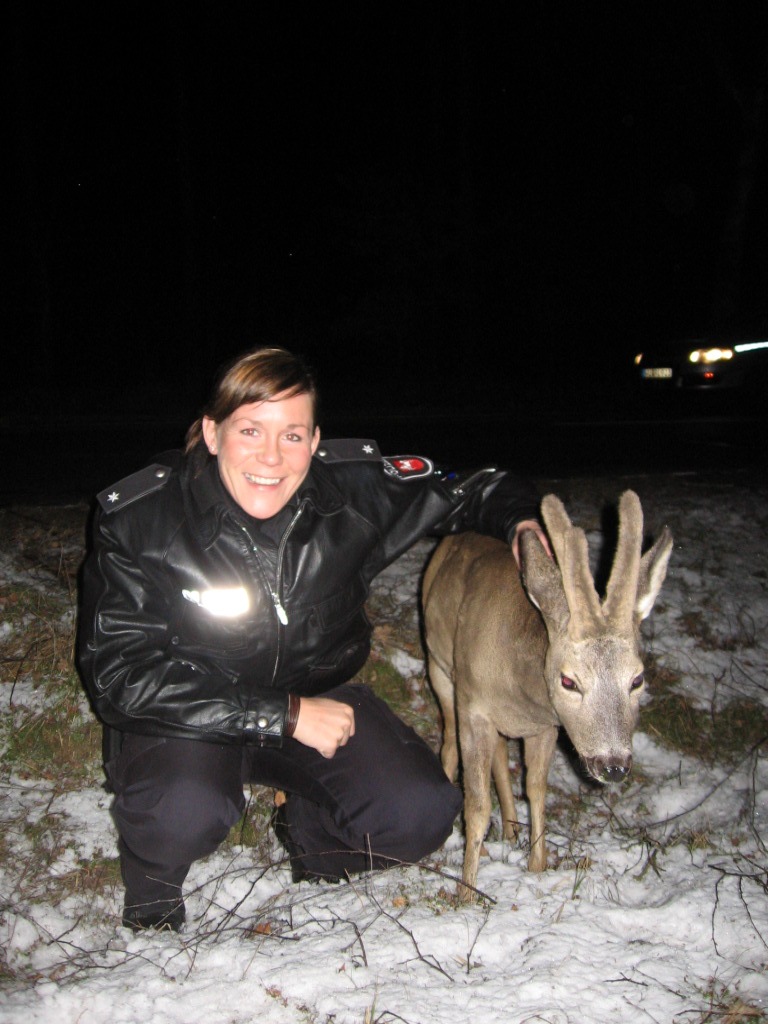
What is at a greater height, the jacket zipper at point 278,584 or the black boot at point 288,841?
the jacket zipper at point 278,584

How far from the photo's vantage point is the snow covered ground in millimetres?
2625

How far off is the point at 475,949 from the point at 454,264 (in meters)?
18.1

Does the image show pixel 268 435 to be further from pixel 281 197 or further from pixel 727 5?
pixel 281 197

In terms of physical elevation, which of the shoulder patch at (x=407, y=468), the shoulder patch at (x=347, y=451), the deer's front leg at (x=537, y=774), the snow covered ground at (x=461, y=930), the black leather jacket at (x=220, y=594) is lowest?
the snow covered ground at (x=461, y=930)

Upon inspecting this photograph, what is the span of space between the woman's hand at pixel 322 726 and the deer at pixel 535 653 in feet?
2.46

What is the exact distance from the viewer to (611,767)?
2711 millimetres

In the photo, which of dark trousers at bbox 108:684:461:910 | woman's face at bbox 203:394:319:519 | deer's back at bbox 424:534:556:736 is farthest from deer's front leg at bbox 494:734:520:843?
woman's face at bbox 203:394:319:519

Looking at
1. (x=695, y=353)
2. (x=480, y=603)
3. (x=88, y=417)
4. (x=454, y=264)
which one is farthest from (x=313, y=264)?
(x=480, y=603)

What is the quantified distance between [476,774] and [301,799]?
0.76m

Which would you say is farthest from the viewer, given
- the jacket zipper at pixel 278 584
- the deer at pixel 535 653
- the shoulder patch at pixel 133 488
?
the jacket zipper at pixel 278 584

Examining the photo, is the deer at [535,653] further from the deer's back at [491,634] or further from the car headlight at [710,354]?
the car headlight at [710,354]

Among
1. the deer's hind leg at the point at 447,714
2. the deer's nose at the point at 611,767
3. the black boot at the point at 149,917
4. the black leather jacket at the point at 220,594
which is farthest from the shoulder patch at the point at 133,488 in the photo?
the deer's hind leg at the point at 447,714

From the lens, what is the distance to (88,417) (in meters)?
13.4

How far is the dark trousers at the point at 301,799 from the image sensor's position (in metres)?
2.85
